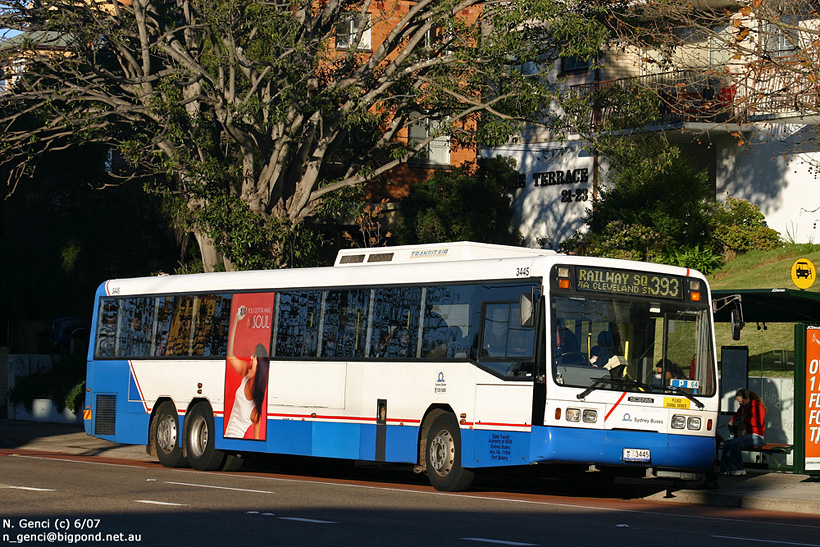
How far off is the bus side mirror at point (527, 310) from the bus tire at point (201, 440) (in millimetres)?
7445

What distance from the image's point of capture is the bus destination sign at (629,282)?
1494cm

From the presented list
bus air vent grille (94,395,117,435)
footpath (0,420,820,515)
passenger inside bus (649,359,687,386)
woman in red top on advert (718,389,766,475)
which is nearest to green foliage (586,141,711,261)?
footpath (0,420,820,515)

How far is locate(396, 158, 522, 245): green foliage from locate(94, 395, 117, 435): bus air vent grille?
15.0m

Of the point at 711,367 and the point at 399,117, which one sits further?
the point at 399,117

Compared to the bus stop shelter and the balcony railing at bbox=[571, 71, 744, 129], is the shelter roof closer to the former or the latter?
the bus stop shelter

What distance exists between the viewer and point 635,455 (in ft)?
48.3

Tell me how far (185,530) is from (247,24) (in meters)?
14.8

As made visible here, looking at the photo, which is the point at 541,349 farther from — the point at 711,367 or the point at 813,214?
the point at 813,214

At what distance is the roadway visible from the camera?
1030 centimetres

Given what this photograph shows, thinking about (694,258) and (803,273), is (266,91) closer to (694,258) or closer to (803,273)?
(803,273)

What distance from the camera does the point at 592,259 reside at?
15.0 m

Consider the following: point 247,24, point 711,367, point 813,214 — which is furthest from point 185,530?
point 813,214

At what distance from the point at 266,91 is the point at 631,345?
11839 millimetres

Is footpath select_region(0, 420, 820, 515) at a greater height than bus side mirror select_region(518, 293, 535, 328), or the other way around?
bus side mirror select_region(518, 293, 535, 328)
